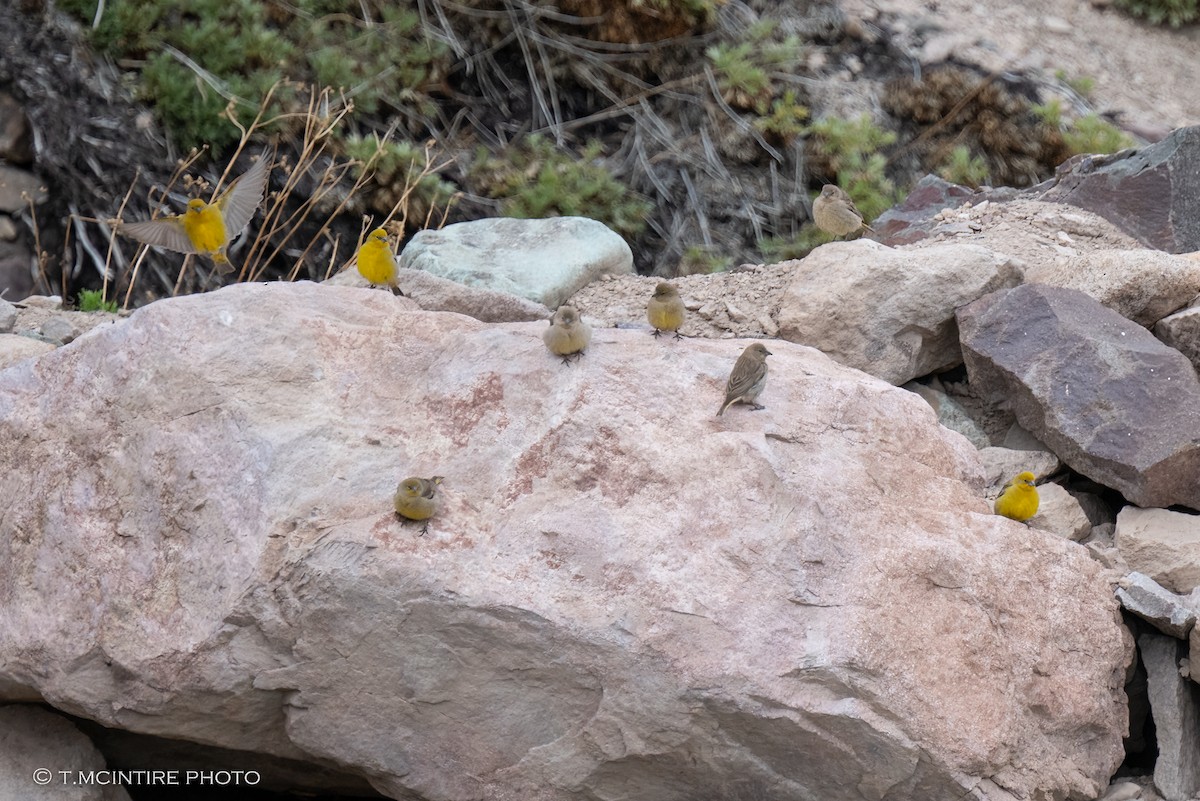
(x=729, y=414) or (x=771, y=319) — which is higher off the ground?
(x=729, y=414)

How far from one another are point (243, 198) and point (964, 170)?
20.1 ft

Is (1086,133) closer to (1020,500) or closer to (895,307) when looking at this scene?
(895,307)

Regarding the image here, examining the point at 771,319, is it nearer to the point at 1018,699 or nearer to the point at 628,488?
the point at 628,488

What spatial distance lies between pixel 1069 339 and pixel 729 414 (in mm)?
2031

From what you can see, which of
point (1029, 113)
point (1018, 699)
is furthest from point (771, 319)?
point (1029, 113)

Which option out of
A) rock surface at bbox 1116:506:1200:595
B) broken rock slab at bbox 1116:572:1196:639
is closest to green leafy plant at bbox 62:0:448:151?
rock surface at bbox 1116:506:1200:595

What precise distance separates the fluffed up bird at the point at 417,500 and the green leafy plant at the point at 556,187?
5487 millimetres

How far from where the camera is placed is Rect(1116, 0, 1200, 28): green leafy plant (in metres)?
13.9

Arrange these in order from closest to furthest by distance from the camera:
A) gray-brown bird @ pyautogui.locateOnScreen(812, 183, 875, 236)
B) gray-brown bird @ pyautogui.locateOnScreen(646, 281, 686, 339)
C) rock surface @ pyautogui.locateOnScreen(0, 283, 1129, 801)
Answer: rock surface @ pyautogui.locateOnScreen(0, 283, 1129, 801) < gray-brown bird @ pyautogui.locateOnScreen(646, 281, 686, 339) < gray-brown bird @ pyautogui.locateOnScreen(812, 183, 875, 236)

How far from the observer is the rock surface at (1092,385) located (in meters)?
6.19

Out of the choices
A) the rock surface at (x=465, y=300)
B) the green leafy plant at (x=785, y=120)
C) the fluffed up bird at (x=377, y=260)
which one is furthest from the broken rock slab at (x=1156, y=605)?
the green leafy plant at (x=785, y=120)

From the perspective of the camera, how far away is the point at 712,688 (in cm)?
476

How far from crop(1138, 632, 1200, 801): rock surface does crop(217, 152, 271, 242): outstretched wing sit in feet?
16.0

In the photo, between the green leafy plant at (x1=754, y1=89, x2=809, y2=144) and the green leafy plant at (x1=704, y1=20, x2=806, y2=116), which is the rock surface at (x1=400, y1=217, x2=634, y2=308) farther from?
the green leafy plant at (x1=704, y1=20, x2=806, y2=116)
